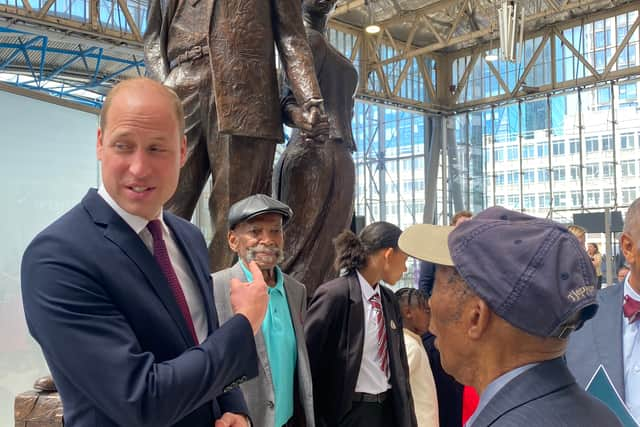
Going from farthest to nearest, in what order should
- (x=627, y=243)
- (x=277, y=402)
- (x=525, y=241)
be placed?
(x=277, y=402), (x=627, y=243), (x=525, y=241)

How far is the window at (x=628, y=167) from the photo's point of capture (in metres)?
17.8

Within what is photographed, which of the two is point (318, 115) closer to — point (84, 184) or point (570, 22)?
point (84, 184)

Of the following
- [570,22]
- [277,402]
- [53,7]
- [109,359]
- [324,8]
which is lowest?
[277,402]

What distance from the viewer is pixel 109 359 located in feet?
4.18

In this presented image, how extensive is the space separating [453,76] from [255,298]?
69.5 ft

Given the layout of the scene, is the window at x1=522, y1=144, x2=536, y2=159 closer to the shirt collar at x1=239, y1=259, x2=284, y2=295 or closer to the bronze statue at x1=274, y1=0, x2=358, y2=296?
the bronze statue at x1=274, y1=0, x2=358, y2=296

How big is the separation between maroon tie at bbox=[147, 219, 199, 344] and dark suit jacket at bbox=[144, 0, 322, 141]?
5.52 ft

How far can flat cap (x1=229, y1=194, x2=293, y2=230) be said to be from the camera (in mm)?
2789

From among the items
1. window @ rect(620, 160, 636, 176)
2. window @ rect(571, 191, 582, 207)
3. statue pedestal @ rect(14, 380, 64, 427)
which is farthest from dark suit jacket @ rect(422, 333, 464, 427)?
window @ rect(571, 191, 582, 207)

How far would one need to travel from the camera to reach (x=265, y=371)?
246 centimetres

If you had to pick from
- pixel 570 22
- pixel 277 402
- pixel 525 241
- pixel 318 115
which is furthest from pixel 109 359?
pixel 570 22

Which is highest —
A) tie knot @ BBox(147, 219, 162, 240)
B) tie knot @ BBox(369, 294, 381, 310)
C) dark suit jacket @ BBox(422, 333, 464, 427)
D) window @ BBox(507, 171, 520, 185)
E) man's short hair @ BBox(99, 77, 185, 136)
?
window @ BBox(507, 171, 520, 185)

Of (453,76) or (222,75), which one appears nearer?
(222,75)

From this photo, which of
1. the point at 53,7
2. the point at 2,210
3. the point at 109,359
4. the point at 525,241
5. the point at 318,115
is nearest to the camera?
the point at 525,241
